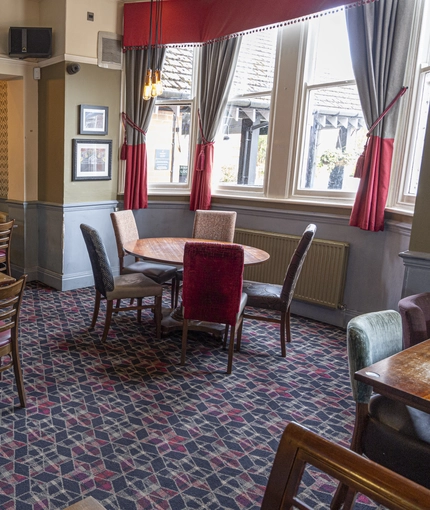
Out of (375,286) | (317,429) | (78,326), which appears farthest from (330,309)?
(78,326)

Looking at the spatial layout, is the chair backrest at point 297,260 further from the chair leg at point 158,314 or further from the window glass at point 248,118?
the window glass at point 248,118

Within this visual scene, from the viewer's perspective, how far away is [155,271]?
175 inches

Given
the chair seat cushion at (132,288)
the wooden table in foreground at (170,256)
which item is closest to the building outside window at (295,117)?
the wooden table in foreground at (170,256)

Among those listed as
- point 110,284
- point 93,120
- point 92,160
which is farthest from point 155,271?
point 93,120

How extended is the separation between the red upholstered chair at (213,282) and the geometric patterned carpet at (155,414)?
45 cm

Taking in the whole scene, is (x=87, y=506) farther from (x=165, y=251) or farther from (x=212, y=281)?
(x=165, y=251)

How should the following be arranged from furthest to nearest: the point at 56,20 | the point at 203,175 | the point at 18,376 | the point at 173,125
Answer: the point at 173,125
the point at 203,175
the point at 56,20
the point at 18,376

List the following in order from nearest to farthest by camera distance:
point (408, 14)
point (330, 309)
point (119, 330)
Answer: point (408, 14) < point (119, 330) < point (330, 309)

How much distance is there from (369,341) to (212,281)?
150 centimetres

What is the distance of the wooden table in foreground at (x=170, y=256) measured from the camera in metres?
3.74

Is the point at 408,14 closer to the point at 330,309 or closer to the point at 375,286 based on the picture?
the point at 375,286

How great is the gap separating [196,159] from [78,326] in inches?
92.5

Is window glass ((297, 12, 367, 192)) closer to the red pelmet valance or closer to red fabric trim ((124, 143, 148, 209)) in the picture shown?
the red pelmet valance

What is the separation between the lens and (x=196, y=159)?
213 inches
